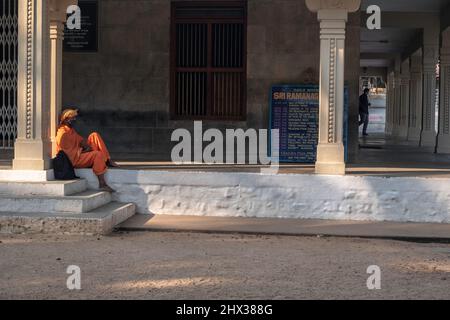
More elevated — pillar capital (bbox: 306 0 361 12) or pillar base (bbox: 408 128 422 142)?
pillar capital (bbox: 306 0 361 12)

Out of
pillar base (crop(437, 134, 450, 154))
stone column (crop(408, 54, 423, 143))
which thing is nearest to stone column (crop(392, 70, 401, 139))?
stone column (crop(408, 54, 423, 143))

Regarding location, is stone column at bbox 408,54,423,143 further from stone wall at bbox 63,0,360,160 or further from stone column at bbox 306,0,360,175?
stone column at bbox 306,0,360,175

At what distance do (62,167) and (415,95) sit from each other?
1924cm

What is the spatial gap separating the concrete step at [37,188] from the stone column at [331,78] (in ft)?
11.7

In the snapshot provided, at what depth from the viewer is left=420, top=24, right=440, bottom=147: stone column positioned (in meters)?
21.3

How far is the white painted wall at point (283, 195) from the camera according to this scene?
32.7ft

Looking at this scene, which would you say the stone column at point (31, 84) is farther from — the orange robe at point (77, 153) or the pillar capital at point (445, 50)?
the pillar capital at point (445, 50)

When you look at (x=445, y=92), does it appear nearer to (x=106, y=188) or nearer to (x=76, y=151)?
(x=106, y=188)

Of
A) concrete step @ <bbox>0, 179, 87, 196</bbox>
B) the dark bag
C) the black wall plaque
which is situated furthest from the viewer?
the black wall plaque

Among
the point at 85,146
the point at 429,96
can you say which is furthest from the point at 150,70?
the point at 429,96

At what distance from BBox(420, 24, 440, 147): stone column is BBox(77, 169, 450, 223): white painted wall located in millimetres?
11758

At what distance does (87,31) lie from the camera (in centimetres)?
1389

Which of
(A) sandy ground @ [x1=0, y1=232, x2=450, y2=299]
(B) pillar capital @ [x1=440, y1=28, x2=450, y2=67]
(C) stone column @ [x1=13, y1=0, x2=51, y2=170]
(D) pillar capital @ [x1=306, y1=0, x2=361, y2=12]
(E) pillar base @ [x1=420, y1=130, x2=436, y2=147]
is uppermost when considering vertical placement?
(B) pillar capital @ [x1=440, y1=28, x2=450, y2=67]
